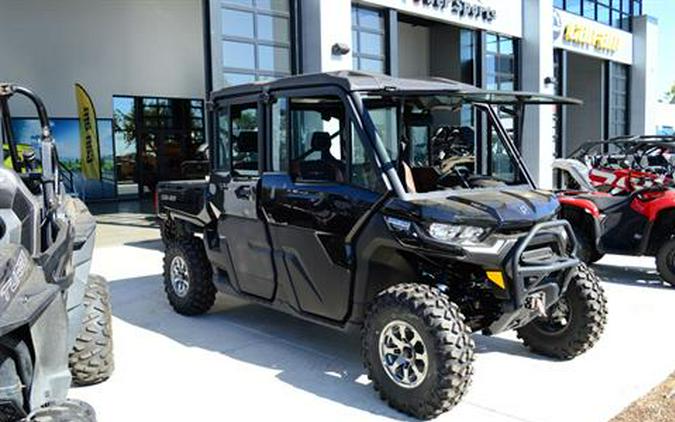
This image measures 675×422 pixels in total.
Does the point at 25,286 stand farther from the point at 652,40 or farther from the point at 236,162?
the point at 652,40

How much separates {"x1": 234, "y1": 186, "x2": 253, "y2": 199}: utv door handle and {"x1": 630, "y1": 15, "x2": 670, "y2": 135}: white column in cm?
2455

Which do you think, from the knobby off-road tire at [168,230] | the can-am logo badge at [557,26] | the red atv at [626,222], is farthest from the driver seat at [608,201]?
the can-am logo badge at [557,26]

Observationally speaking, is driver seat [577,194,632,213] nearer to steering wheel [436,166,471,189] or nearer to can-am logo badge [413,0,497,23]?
steering wheel [436,166,471,189]

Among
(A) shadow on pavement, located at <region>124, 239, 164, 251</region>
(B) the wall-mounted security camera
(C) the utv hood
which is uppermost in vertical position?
(B) the wall-mounted security camera

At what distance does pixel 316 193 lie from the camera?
15.0 ft

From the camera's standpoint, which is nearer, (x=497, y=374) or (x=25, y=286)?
(x=25, y=286)

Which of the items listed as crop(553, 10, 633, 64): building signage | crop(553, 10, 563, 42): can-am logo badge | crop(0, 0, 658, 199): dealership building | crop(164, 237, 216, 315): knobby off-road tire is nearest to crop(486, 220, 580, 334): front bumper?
crop(164, 237, 216, 315): knobby off-road tire

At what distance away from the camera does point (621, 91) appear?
85.1 ft

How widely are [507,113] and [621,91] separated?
23.2 metres

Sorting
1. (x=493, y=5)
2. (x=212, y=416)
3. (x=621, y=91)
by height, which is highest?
(x=493, y=5)

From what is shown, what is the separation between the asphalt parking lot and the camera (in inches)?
156

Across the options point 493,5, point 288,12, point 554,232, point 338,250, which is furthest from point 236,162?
point 493,5

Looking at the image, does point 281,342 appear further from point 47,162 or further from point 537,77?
point 537,77

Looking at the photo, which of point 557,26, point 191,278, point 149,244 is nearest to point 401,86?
point 191,278
